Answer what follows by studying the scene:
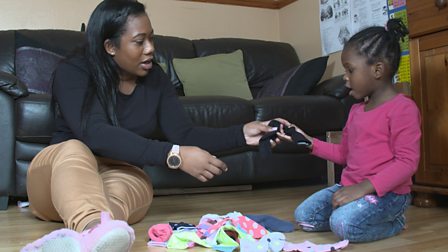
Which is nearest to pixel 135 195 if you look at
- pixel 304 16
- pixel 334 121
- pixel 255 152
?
pixel 255 152

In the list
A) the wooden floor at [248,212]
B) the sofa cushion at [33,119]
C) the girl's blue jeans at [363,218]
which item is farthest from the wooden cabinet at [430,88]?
the sofa cushion at [33,119]

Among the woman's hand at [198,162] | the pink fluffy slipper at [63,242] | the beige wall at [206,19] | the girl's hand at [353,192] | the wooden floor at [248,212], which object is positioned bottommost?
the wooden floor at [248,212]

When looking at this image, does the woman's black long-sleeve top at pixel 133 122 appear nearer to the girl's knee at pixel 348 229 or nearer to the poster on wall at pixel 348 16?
the girl's knee at pixel 348 229

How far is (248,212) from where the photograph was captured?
1.71 m

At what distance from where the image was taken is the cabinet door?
167cm

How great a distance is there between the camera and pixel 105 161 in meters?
1.56

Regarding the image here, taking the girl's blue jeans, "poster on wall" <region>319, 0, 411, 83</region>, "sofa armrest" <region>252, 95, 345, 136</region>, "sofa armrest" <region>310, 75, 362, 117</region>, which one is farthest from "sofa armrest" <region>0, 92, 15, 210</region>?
"poster on wall" <region>319, 0, 411, 83</region>

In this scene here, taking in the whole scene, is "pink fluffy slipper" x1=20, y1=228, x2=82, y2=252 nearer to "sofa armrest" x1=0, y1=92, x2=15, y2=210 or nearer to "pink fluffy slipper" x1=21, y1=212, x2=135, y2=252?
"pink fluffy slipper" x1=21, y1=212, x2=135, y2=252

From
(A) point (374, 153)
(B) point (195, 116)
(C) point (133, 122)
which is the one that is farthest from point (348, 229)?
(B) point (195, 116)

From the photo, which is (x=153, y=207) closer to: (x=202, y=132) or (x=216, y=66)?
(x=202, y=132)

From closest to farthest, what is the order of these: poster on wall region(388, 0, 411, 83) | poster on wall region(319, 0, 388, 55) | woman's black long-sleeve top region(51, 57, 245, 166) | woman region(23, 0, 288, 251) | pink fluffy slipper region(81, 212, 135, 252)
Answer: pink fluffy slipper region(81, 212, 135, 252)
woman region(23, 0, 288, 251)
woman's black long-sleeve top region(51, 57, 245, 166)
poster on wall region(388, 0, 411, 83)
poster on wall region(319, 0, 388, 55)

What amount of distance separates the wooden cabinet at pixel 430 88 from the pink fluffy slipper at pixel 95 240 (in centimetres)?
123

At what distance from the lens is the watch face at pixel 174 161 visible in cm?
124

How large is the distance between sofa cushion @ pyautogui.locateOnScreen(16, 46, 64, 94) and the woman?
100cm
